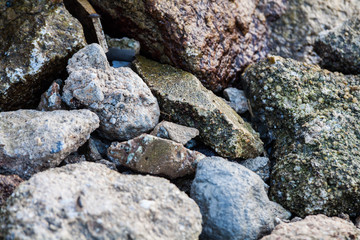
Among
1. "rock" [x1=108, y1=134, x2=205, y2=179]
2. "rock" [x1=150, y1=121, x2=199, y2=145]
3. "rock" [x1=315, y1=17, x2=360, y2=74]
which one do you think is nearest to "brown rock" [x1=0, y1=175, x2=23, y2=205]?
"rock" [x1=108, y1=134, x2=205, y2=179]

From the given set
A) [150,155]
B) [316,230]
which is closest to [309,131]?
[316,230]

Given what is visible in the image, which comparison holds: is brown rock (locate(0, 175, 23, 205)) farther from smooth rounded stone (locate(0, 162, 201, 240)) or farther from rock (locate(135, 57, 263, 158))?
rock (locate(135, 57, 263, 158))

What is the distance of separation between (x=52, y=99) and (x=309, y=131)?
1998mm

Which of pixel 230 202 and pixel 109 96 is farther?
pixel 109 96

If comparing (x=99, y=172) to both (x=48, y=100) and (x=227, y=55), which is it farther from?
(x=227, y=55)

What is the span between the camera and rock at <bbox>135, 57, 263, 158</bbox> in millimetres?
2949

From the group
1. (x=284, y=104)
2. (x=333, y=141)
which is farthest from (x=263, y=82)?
(x=333, y=141)

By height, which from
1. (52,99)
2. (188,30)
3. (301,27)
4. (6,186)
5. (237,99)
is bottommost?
(6,186)

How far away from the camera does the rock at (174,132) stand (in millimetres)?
2828

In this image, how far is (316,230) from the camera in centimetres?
232

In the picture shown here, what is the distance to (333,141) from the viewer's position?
290 cm

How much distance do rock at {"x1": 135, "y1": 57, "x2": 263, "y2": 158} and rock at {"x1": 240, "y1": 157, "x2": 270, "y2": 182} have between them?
0.05 m

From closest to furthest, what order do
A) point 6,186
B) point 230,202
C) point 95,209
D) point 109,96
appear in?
point 95,209
point 6,186
point 230,202
point 109,96

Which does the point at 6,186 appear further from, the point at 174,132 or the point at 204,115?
the point at 204,115
